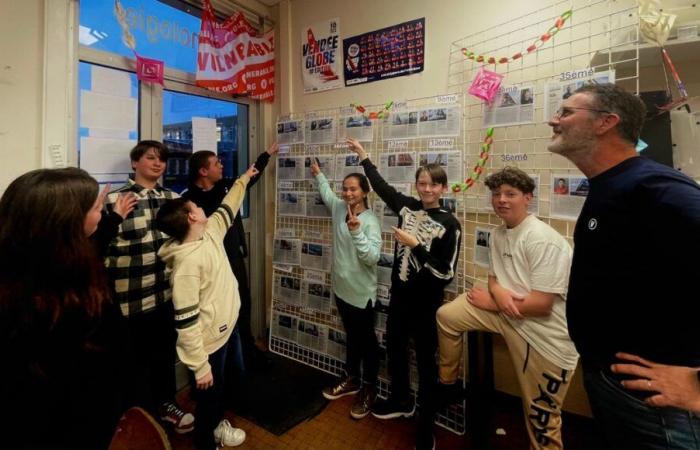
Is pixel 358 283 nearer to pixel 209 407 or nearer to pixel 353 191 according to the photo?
pixel 353 191

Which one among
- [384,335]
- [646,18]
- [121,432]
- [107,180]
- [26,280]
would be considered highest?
[646,18]

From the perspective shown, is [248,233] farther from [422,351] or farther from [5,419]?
[5,419]

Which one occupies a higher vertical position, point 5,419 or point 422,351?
point 5,419

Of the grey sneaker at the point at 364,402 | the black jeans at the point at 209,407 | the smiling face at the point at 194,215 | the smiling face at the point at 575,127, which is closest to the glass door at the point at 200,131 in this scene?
the smiling face at the point at 194,215

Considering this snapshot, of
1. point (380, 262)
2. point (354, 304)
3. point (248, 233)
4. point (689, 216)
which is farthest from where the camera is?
point (248, 233)

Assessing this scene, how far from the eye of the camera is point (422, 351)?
185 centimetres

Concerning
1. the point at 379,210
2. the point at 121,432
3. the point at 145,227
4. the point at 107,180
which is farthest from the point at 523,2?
the point at 121,432

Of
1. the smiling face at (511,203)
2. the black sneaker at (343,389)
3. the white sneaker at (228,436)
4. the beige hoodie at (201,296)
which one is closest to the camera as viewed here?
the beige hoodie at (201,296)

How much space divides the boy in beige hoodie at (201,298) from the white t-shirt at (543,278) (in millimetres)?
1321

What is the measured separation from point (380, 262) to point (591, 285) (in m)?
1.33

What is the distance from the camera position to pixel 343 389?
2.20m

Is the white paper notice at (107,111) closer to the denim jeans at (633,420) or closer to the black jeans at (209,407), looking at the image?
the black jeans at (209,407)

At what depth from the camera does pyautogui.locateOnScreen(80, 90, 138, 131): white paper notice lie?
5.97 ft

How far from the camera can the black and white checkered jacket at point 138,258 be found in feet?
5.54
